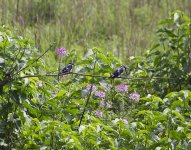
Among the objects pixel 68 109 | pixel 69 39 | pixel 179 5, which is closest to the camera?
pixel 68 109

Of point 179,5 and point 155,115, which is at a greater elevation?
point 179,5

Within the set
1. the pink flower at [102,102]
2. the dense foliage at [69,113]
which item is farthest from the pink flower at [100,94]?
the pink flower at [102,102]

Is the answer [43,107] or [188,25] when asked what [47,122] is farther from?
[188,25]

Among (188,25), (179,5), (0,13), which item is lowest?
(188,25)

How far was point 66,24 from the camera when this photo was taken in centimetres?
605

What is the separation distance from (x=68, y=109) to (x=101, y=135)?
0.31m

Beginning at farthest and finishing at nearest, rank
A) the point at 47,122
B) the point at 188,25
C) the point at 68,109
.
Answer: the point at 188,25, the point at 68,109, the point at 47,122

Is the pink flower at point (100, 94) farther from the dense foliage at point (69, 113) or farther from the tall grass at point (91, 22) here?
the tall grass at point (91, 22)

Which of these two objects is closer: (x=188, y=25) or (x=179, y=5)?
(x=188, y=25)

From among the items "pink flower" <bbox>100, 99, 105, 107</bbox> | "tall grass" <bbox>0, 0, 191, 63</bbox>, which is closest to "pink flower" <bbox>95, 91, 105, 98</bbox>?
"pink flower" <bbox>100, 99, 105, 107</bbox>

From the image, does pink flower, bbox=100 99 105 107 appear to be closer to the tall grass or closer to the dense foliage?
the dense foliage

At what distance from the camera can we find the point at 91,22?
21.8 ft

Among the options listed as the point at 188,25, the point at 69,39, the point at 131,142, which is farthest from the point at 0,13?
the point at 131,142

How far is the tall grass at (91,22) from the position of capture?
5620 millimetres
